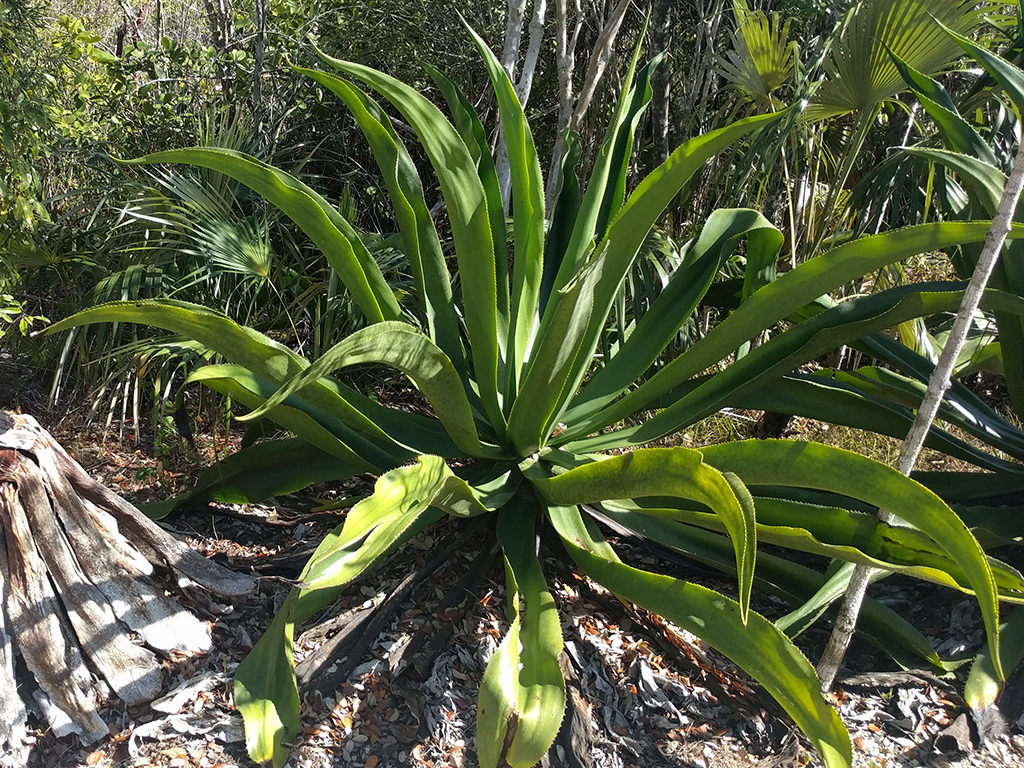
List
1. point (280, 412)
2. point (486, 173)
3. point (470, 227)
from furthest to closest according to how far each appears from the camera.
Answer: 1. point (486, 173)
2. point (470, 227)
3. point (280, 412)

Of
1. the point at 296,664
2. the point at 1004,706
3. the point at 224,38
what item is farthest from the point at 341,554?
the point at 224,38

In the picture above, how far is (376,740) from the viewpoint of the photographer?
76.5 inches

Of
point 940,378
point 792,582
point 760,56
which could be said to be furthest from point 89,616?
point 760,56

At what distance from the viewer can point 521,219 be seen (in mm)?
2639

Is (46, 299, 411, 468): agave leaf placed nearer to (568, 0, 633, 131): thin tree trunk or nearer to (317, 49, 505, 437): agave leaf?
(317, 49, 505, 437): agave leaf

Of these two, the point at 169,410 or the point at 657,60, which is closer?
the point at 657,60

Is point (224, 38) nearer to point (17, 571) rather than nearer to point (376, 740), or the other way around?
point (17, 571)

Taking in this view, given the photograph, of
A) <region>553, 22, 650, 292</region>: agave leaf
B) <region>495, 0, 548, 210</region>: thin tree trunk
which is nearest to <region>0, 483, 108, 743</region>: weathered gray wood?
<region>553, 22, 650, 292</region>: agave leaf

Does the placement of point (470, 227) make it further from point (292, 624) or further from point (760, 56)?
point (760, 56)

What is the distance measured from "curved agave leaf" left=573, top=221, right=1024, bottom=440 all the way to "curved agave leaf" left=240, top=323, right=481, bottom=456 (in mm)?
424

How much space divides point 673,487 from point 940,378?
644 mm

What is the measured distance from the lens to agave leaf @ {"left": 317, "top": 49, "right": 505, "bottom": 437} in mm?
2381

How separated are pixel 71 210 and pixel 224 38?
1427 millimetres

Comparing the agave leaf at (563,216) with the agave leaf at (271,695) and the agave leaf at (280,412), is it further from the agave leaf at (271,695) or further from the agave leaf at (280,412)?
the agave leaf at (271,695)
